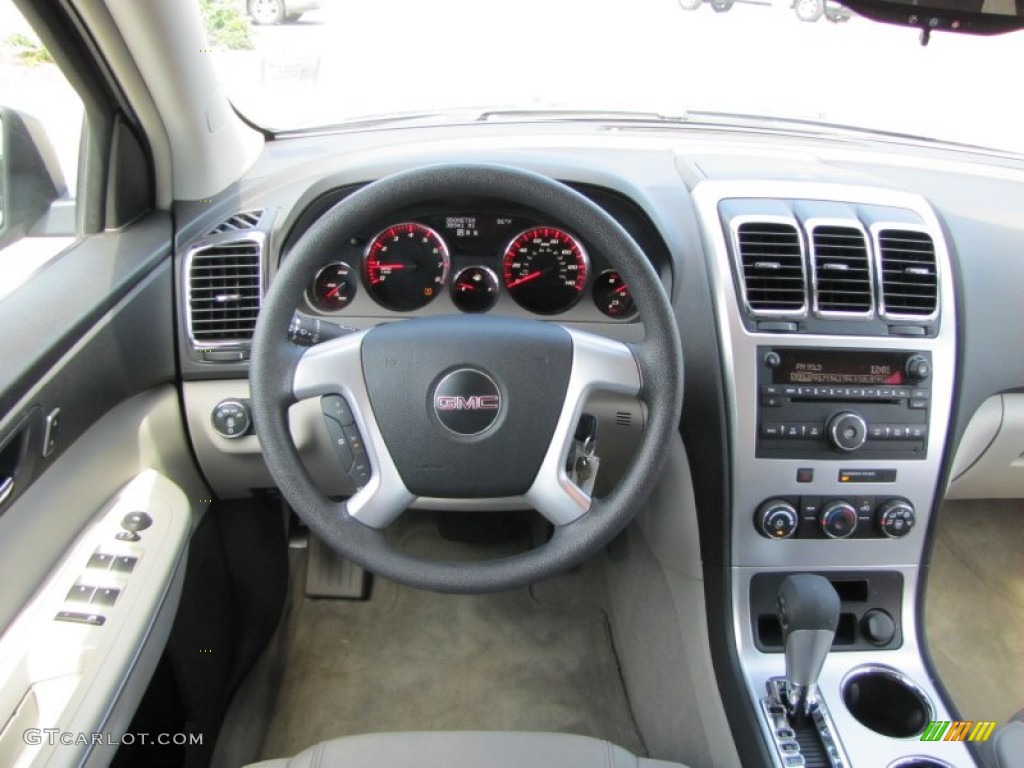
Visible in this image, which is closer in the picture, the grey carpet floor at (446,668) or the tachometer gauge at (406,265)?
the tachometer gauge at (406,265)

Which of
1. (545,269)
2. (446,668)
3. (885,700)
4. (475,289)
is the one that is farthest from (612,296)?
(446,668)

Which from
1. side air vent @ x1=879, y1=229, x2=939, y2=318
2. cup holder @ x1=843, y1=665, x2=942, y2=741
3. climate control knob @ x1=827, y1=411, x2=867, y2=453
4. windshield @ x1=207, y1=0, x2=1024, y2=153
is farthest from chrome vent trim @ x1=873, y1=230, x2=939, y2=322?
cup holder @ x1=843, y1=665, x2=942, y2=741

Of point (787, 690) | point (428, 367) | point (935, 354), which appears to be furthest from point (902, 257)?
point (428, 367)

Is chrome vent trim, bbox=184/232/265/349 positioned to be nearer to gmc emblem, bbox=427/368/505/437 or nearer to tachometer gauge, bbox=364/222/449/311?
tachometer gauge, bbox=364/222/449/311

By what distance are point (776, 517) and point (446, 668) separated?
3.58 feet

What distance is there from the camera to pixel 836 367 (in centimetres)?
171

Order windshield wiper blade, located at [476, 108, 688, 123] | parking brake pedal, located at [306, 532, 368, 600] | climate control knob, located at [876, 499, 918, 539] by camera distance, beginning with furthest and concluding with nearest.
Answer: parking brake pedal, located at [306, 532, 368, 600] → windshield wiper blade, located at [476, 108, 688, 123] → climate control knob, located at [876, 499, 918, 539]

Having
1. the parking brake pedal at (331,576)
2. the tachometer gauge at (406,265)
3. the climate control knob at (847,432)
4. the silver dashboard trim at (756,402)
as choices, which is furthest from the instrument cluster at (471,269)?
the parking brake pedal at (331,576)

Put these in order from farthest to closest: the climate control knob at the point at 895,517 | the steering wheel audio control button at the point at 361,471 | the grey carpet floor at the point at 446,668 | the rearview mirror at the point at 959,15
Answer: the grey carpet floor at the point at 446,668
the climate control knob at the point at 895,517
the steering wheel audio control button at the point at 361,471
the rearview mirror at the point at 959,15

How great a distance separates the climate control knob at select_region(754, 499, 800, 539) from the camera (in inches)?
68.7

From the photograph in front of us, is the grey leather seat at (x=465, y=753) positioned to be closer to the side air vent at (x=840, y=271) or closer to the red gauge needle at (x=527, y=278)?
the red gauge needle at (x=527, y=278)

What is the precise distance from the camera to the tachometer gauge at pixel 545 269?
166 centimetres

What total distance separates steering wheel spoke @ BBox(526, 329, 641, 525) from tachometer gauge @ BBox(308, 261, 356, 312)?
599 mm

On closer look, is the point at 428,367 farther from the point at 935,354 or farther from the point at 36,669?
the point at 935,354
